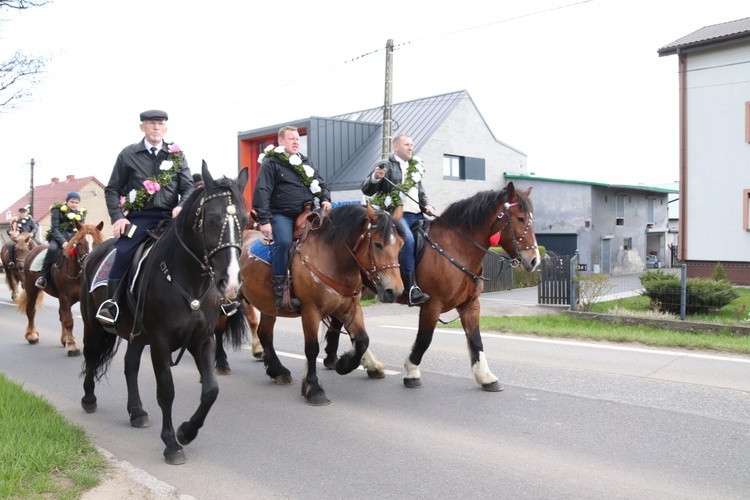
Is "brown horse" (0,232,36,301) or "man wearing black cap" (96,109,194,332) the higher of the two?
"man wearing black cap" (96,109,194,332)

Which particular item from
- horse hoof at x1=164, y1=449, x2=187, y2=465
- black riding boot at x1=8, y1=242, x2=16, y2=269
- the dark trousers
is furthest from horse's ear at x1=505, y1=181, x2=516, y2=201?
black riding boot at x1=8, y1=242, x2=16, y2=269

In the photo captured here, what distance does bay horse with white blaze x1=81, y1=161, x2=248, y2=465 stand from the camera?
4578 millimetres

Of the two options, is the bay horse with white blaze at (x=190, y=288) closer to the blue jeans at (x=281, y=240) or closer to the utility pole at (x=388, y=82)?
the blue jeans at (x=281, y=240)

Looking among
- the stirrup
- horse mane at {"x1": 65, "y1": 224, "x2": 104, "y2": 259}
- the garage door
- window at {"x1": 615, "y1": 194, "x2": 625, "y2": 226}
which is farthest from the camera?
window at {"x1": 615, "y1": 194, "x2": 625, "y2": 226}

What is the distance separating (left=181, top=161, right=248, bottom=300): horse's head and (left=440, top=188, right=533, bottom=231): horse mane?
3.19m

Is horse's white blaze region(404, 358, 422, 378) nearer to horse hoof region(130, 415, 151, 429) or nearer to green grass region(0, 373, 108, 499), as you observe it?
horse hoof region(130, 415, 151, 429)

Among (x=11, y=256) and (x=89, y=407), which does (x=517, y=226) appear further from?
(x=11, y=256)

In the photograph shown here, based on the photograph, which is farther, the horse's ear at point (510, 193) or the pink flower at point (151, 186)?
the horse's ear at point (510, 193)

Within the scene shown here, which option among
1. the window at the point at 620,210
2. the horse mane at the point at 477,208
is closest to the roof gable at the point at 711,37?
the window at the point at 620,210

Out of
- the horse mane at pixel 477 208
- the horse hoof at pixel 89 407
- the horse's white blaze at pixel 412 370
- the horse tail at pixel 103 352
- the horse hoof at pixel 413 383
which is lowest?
the horse hoof at pixel 89 407

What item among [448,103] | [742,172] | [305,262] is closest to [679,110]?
[742,172]

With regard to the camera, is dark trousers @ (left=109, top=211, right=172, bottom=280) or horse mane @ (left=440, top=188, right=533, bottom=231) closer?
dark trousers @ (left=109, top=211, right=172, bottom=280)

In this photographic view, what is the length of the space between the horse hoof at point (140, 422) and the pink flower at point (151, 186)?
216 cm

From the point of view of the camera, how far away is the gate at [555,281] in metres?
16.3
